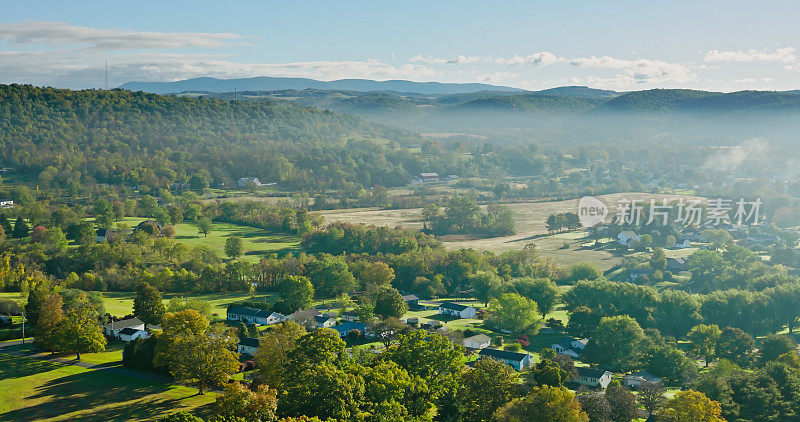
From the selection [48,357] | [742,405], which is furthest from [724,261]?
[48,357]

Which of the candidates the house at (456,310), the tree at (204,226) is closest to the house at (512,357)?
the house at (456,310)

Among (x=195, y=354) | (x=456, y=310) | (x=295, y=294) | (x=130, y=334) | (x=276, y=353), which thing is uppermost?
(x=276, y=353)

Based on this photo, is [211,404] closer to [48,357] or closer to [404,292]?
[48,357]

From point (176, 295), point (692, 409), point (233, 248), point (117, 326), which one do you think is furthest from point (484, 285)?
point (117, 326)

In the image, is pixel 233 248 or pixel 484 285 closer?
pixel 484 285

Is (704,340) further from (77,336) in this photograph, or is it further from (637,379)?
(77,336)
